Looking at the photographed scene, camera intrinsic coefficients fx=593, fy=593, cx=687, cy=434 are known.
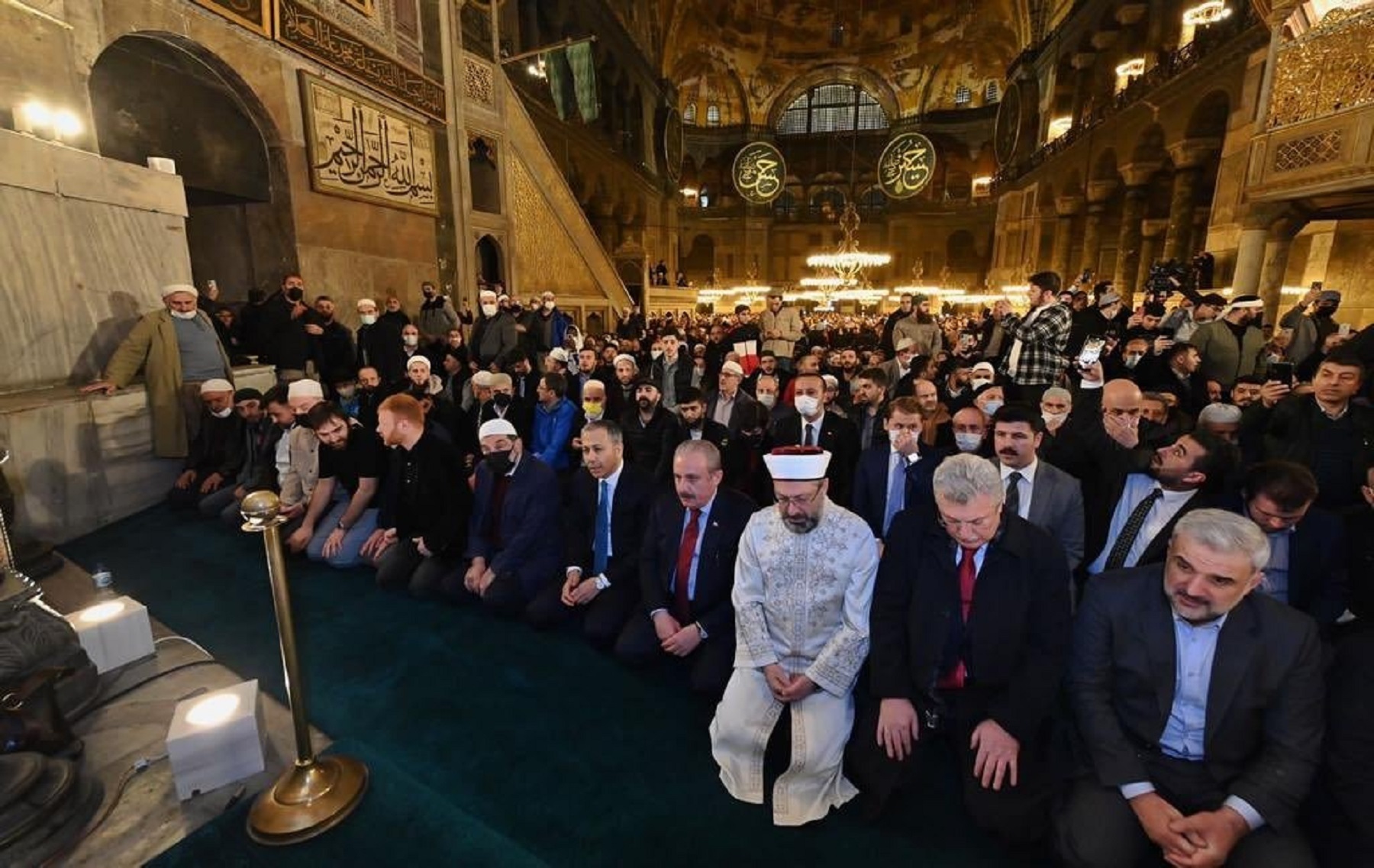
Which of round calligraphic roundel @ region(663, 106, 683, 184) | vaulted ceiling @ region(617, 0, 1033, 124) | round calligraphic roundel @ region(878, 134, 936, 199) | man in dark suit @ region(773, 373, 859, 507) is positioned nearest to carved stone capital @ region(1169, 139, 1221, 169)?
round calligraphic roundel @ region(878, 134, 936, 199)

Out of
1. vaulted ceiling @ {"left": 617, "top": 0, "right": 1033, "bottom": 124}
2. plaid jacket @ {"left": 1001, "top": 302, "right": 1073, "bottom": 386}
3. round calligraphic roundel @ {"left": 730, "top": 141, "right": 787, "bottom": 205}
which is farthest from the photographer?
vaulted ceiling @ {"left": 617, "top": 0, "right": 1033, "bottom": 124}

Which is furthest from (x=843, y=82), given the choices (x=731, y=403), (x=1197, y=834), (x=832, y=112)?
(x=1197, y=834)

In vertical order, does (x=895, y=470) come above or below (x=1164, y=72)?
below

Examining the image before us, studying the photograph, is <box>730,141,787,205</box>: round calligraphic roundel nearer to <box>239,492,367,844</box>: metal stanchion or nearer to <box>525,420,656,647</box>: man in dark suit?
<box>525,420,656,647</box>: man in dark suit

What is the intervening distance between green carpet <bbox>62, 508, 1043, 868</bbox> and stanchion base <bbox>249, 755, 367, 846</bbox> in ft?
1.12

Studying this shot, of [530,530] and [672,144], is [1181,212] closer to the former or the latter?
[530,530]

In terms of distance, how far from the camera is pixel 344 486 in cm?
414

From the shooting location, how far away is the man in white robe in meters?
2.15

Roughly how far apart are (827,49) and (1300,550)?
34.5 metres

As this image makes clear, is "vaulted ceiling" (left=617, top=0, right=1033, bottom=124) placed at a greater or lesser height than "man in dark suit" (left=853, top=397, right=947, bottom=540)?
greater

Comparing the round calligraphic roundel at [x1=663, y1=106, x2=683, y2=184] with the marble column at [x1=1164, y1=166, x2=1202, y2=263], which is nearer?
the marble column at [x1=1164, y1=166, x2=1202, y2=263]

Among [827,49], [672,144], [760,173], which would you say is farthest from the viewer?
[827,49]

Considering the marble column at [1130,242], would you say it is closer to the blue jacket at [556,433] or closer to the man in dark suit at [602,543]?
the blue jacket at [556,433]

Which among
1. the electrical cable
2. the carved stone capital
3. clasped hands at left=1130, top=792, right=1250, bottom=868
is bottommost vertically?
the electrical cable
